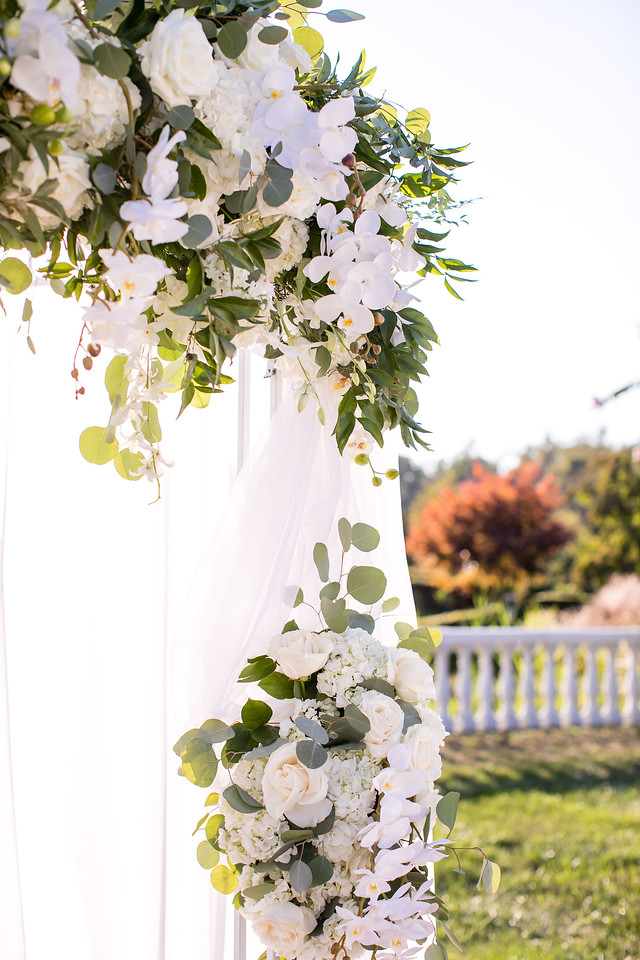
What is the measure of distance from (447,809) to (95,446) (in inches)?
28.2

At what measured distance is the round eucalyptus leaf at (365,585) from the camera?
1014 mm

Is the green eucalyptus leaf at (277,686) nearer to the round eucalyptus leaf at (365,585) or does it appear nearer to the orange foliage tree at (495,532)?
the round eucalyptus leaf at (365,585)

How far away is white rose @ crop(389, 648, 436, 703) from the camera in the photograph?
37.4 inches

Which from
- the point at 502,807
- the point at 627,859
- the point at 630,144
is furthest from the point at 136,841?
the point at 630,144

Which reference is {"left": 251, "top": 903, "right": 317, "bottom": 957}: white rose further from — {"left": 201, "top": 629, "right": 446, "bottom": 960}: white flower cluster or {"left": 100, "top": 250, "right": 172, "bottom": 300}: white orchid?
{"left": 100, "top": 250, "right": 172, "bottom": 300}: white orchid

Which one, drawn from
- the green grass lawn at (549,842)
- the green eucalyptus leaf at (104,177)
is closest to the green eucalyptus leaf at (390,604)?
the green eucalyptus leaf at (104,177)

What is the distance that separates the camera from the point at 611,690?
4711 mm

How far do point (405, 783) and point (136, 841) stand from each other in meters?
0.48

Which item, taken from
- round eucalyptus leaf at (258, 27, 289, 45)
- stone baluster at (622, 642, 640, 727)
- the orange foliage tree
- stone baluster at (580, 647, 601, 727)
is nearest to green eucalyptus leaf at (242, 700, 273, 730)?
round eucalyptus leaf at (258, 27, 289, 45)

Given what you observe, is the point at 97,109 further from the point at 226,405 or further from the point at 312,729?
the point at 312,729

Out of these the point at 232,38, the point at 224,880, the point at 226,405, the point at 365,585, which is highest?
the point at 232,38

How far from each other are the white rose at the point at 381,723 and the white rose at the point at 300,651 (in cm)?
8

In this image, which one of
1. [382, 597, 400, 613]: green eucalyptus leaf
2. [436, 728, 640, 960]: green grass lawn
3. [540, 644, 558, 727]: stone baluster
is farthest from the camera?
[540, 644, 558, 727]: stone baluster

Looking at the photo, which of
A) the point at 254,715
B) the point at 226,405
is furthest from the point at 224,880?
the point at 226,405
